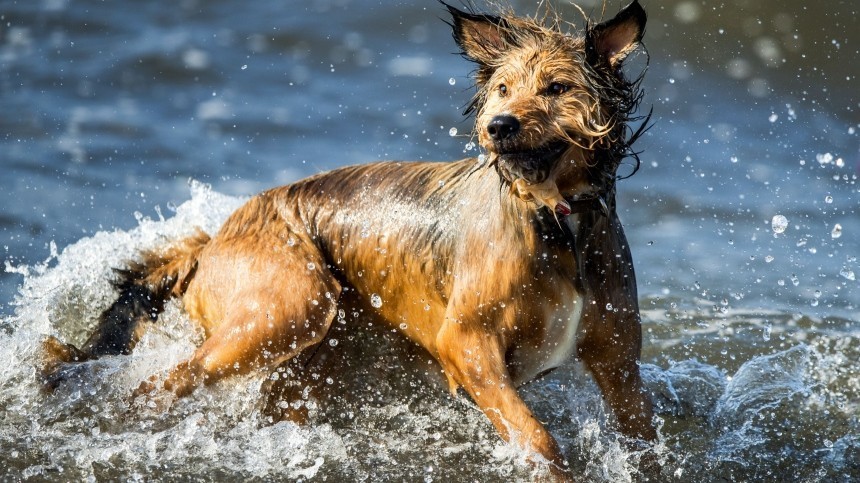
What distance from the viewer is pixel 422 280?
536 cm

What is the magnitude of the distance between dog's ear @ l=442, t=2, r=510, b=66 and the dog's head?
9 cm

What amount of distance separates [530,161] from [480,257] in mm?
682

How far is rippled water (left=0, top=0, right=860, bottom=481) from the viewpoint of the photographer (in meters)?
5.55

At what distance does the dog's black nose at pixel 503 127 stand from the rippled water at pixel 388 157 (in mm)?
1635

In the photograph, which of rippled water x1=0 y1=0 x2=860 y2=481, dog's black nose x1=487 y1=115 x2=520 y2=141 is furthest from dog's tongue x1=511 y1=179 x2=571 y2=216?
rippled water x1=0 y1=0 x2=860 y2=481

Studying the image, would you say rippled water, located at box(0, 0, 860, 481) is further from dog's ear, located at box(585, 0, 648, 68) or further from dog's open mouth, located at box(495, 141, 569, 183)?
dog's ear, located at box(585, 0, 648, 68)

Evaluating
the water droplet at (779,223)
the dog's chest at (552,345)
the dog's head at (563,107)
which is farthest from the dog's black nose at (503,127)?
the water droplet at (779,223)

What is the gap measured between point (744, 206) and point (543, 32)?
16.1 ft

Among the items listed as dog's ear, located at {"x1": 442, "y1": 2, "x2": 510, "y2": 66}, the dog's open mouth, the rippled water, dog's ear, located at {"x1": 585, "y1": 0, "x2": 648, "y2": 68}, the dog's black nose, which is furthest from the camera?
the rippled water

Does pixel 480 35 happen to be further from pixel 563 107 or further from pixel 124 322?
pixel 124 322

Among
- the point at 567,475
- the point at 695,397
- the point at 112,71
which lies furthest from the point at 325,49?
the point at 567,475

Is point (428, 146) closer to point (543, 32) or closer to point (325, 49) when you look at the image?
point (325, 49)

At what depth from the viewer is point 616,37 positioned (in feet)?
14.9

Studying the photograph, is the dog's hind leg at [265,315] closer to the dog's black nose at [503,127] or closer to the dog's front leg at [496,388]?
the dog's front leg at [496,388]
